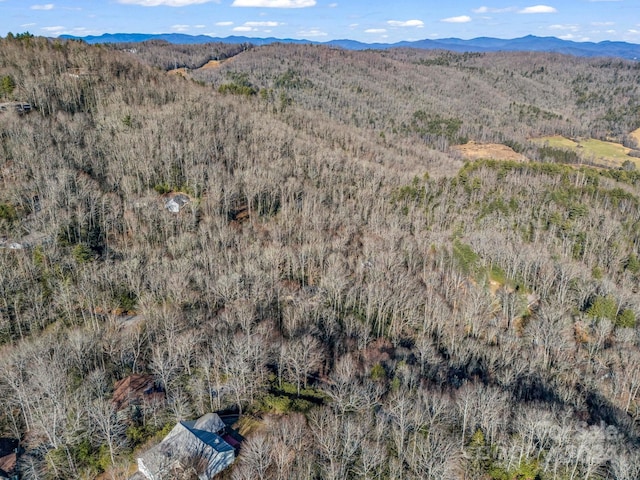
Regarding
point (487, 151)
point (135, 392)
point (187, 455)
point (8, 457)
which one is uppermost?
point (487, 151)

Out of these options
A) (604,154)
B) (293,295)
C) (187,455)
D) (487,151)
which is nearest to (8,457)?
(187,455)

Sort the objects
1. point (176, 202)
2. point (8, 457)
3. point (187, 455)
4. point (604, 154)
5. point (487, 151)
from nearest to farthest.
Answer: point (187, 455)
point (8, 457)
point (176, 202)
point (487, 151)
point (604, 154)

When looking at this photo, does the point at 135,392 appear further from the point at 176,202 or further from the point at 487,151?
the point at 487,151

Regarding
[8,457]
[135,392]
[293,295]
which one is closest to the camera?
[8,457]

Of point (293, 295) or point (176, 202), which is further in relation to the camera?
point (176, 202)

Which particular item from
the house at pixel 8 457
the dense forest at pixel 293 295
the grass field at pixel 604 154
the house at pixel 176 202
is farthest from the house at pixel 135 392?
the grass field at pixel 604 154

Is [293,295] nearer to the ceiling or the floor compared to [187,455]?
nearer to the floor
